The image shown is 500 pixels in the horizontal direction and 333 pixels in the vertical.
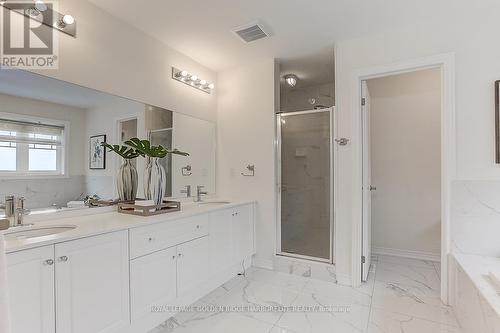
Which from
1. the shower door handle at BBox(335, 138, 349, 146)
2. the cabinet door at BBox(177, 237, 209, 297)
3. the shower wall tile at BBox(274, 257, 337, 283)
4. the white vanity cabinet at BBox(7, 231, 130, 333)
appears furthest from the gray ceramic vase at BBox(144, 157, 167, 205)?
the shower door handle at BBox(335, 138, 349, 146)

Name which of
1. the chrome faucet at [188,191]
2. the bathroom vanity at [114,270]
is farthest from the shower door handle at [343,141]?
the chrome faucet at [188,191]

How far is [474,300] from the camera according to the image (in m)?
1.61

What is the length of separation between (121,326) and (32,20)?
2014 mm

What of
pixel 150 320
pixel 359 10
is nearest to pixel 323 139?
pixel 359 10

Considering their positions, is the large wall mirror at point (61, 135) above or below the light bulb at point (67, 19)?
below

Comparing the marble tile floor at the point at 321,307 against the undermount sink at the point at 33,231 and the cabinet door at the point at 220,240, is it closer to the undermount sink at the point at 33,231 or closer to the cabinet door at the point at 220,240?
the cabinet door at the point at 220,240

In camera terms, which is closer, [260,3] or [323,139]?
[260,3]

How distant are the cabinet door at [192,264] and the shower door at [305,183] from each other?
3.43ft

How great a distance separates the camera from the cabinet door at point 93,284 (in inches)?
52.4

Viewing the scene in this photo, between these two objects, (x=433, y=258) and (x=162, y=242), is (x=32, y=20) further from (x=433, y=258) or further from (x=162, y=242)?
(x=433, y=258)

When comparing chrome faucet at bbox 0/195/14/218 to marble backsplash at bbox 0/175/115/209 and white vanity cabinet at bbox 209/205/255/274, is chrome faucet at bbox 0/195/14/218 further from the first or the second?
white vanity cabinet at bbox 209/205/255/274

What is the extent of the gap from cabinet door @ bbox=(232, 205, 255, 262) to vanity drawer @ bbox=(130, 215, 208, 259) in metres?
0.47

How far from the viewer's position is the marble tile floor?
6.12ft

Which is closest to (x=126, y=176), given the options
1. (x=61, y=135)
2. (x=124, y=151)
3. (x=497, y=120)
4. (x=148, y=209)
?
(x=124, y=151)
